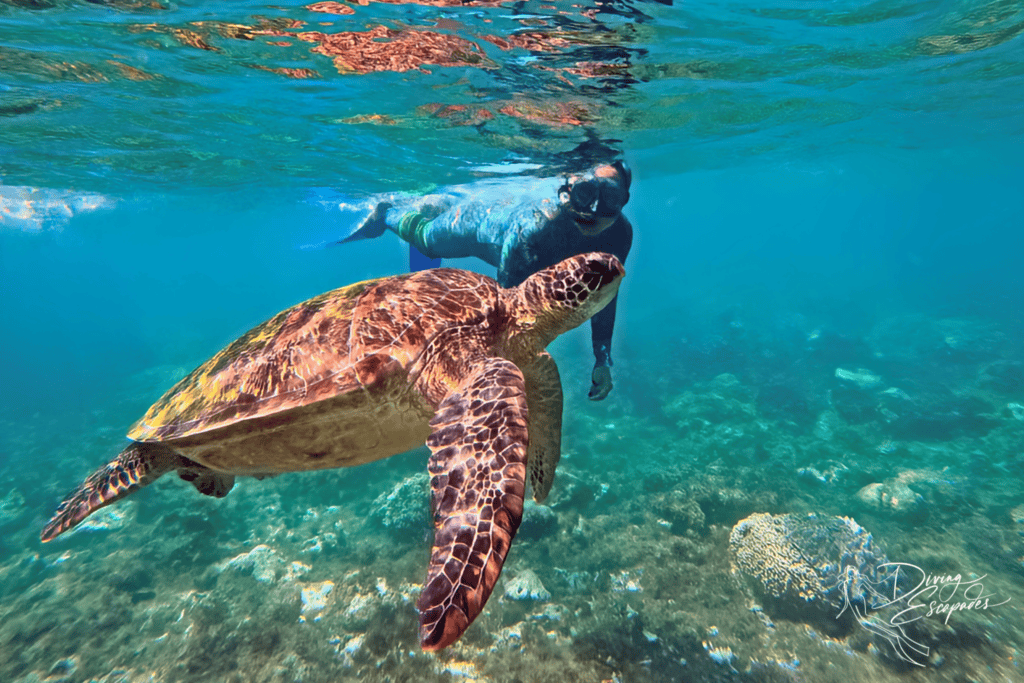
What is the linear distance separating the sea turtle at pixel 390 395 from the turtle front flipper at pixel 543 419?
68mm

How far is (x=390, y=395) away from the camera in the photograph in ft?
9.06

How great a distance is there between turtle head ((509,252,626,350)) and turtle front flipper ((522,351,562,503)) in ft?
0.96

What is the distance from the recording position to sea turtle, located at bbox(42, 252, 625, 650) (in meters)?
2.13

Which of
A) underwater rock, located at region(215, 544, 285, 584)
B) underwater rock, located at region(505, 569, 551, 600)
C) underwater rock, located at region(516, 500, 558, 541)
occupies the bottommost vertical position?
underwater rock, located at region(215, 544, 285, 584)

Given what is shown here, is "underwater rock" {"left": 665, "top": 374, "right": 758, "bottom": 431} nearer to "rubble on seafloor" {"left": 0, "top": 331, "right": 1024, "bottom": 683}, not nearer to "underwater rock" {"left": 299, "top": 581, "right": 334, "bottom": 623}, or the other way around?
"rubble on seafloor" {"left": 0, "top": 331, "right": 1024, "bottom": 683}

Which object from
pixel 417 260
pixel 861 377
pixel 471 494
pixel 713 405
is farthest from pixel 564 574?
pixel 861 377

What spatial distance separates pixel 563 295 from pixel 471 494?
1629 millimetres

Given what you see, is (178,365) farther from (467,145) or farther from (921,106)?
(921,106)

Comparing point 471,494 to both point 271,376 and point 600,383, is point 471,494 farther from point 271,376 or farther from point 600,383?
point 600,383

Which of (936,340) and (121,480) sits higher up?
(121,480)

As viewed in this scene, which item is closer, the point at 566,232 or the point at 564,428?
the point at 566,232

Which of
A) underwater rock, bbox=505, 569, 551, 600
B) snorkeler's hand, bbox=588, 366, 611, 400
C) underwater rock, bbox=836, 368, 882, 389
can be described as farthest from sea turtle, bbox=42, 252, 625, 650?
underwater rock, bbox=836, 368, 882, 389

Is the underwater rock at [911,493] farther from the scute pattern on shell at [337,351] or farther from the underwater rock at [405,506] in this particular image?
the scute pattern on shell at [337,351]

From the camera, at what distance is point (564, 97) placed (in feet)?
28.3
